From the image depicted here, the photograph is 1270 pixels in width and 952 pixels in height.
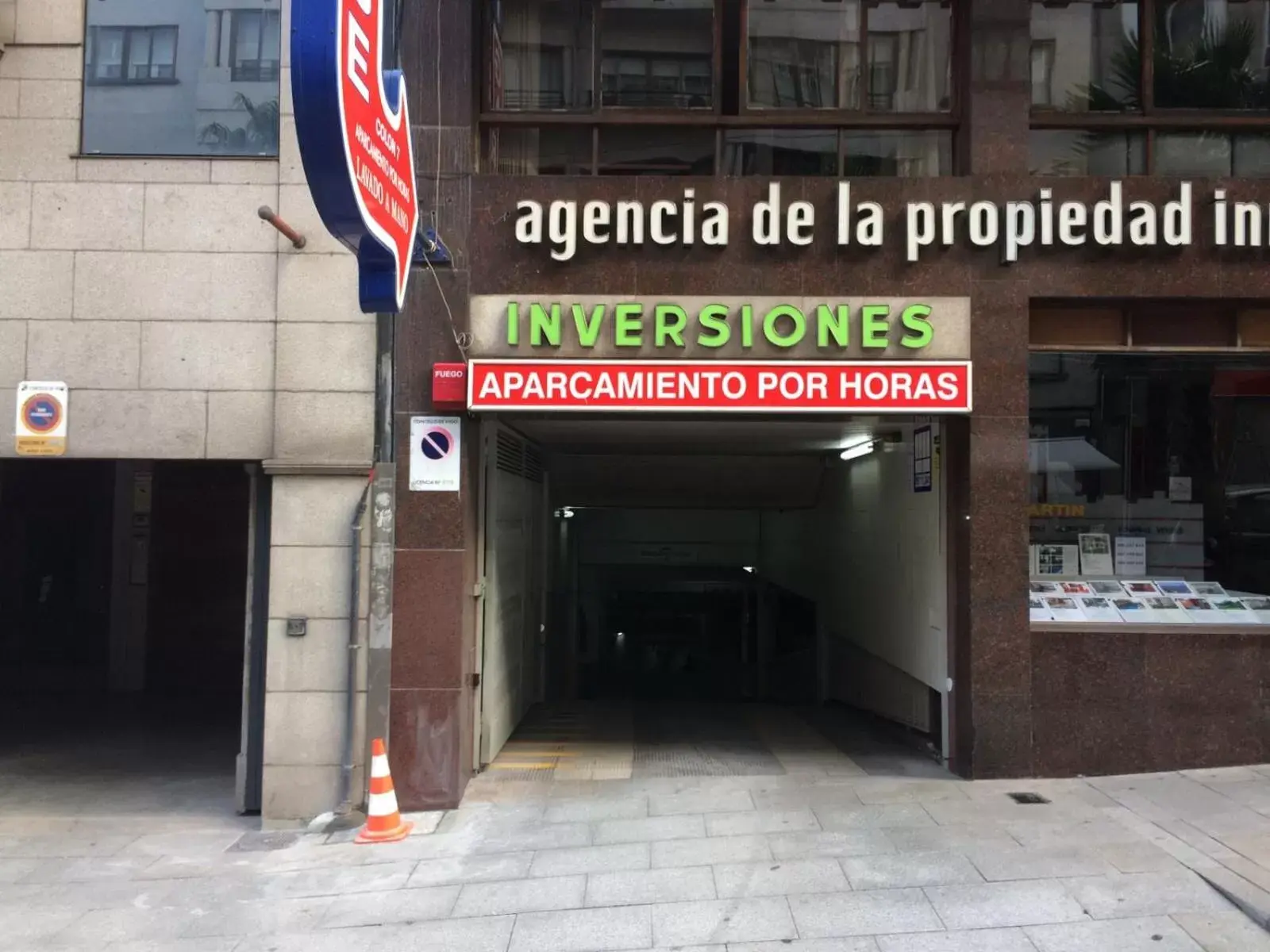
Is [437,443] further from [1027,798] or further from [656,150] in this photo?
[1027,798]

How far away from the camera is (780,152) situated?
793 centimetres

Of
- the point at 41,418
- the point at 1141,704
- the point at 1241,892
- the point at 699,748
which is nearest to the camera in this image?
the point at 1241,892

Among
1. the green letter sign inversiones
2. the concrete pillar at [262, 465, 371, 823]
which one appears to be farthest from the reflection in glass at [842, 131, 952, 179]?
the concrete pillar at [262, 465, 371, 823]

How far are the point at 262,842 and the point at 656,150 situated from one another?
19.8 feet

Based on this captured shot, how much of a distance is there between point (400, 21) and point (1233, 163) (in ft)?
21.8

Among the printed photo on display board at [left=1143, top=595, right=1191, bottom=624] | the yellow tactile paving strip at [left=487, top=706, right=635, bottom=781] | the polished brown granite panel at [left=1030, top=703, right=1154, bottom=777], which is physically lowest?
the yellow tactile paving strip at [left=487, top=706, right=635, bottom=781]

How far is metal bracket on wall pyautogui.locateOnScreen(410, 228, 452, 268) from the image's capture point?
7.15 meters

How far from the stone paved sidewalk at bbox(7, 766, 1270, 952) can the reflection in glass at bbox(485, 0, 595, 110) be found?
5561 millimetres

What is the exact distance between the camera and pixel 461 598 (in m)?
7.37

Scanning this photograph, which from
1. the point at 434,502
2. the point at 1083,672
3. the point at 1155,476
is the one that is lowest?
the point at 1083,672

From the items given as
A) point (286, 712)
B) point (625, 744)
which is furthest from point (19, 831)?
point (625, 744)

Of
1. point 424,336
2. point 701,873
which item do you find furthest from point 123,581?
point 701,873

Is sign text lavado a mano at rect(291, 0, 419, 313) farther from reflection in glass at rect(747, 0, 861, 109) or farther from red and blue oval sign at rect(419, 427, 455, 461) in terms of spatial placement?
reflection in glass at rect(747, 0, 861, 109)

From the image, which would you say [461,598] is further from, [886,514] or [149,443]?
[886,514]
